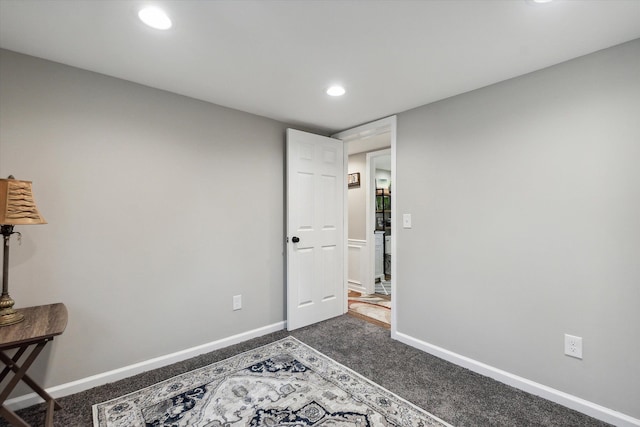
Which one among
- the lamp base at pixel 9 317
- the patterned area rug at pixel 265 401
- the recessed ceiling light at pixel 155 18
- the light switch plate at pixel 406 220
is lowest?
the patterned area rug at pixel 265 401

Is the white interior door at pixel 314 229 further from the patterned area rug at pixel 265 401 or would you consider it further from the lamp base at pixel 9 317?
the lamp base at pixel 9 317

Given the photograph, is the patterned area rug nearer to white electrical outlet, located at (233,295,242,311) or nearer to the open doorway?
white electrical outlet, located at (233,295,242,311)

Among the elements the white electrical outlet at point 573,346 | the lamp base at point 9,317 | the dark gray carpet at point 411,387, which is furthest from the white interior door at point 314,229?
the white electrical outlet at point 573,346

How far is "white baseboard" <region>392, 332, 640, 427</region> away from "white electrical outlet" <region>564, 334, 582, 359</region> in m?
0.26

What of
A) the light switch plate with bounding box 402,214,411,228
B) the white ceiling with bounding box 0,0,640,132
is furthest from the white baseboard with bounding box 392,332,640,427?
the white ceiling with bounding box 0,0,640,132

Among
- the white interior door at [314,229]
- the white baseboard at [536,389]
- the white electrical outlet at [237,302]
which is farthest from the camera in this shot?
the white interior door at [314,229]

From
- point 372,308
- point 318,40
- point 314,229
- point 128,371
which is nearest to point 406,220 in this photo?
point 314,229

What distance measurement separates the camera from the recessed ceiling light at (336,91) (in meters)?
2.26

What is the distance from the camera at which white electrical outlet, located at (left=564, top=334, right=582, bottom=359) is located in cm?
178

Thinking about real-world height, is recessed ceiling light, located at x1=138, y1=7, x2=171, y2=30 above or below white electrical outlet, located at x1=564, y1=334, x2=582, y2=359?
above

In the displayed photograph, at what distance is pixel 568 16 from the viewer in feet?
4.75

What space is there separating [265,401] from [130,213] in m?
1.61

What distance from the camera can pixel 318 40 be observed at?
1.65 m

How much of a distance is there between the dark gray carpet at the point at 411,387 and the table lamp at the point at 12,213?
0.66 m
